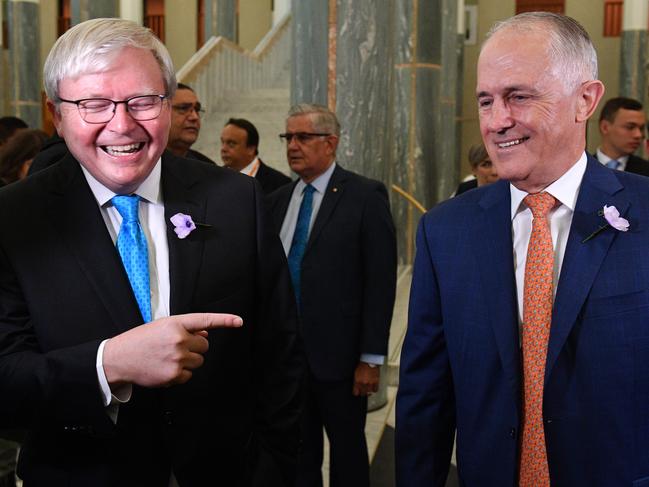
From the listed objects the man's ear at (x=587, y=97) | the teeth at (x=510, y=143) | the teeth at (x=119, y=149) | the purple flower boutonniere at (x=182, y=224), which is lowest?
the purple flower boutonniere at (x=182, y=224)

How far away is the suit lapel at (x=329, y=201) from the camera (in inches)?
162

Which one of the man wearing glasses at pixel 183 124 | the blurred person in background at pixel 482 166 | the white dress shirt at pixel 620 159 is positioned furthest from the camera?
the blurred person in background at pixel 482 166

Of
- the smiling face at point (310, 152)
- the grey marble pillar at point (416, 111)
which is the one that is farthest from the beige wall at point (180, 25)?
the smiling face at point (310, 152)

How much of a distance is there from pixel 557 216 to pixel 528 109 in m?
0.32

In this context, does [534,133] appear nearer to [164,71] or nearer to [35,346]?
[164,71]

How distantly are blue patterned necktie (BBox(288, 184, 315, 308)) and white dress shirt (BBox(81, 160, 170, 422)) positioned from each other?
7.09 ft

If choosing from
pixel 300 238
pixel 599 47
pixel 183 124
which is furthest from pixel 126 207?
pixel 599 47

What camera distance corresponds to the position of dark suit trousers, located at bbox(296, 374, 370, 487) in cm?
409

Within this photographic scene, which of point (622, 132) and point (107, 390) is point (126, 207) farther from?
point (622, 132)

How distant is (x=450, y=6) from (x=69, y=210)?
1152 cm

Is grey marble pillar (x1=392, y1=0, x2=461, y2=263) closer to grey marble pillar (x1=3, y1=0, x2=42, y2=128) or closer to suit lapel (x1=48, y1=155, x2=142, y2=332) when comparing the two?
grey marble pillar (x1=3, y1=0, x2=42, y2=128)

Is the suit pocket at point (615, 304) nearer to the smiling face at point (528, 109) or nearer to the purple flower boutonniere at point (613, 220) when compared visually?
the purple flower boutonniere at point (613, 220)

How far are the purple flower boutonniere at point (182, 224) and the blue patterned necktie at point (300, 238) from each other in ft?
7.17

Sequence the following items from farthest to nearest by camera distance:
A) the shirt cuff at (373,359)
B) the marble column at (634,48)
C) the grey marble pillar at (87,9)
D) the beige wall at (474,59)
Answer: the beige wall at (474,59), the marble column at (634,48), the grey marble pillar at (87,9), the shirt cuff at (373,359)
